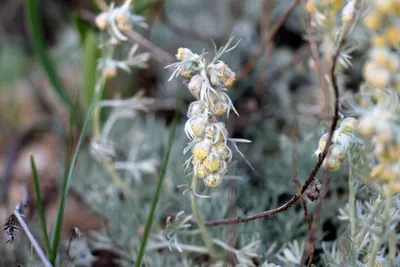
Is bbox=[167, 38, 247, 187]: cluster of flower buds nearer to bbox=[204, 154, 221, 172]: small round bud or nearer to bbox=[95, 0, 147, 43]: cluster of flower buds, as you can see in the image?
bbox=[204, 154, 221, 172]: small round bud

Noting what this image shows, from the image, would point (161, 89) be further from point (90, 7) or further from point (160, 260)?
point (160, 260)

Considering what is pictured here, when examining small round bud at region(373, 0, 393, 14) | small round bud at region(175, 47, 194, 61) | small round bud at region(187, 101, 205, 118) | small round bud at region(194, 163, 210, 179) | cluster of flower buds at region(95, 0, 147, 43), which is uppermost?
small round bud at region(373, 0, 393, 14)

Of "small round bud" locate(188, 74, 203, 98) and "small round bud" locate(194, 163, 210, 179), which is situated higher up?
"small round bud" locate(188, 74, 203, 98)

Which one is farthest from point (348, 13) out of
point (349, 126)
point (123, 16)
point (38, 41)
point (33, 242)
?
point (38, 41)

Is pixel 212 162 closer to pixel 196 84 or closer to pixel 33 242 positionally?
Answer: pixel 196 84

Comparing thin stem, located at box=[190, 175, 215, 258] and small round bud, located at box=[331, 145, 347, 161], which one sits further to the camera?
thin stem, located at box=[190, 175, 215, 258]

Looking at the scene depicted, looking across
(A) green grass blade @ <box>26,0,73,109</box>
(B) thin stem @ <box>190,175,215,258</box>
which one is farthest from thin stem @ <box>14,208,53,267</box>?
(A) green grass blade @ <box>26,0,73,109</box>

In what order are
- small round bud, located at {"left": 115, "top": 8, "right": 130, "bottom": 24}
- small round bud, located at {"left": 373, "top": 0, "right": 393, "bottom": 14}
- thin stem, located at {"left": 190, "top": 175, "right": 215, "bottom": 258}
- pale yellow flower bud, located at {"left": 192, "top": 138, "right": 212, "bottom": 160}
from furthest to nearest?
small round bud, located at {"left": 115, "top": 8, "right": 130, "bottom": 24} < thin stem, located at {"left": 190, "top": 175, "right": 215, "bottom": 258} < pale yellow flower bud, located at {"left": 192, "top": 138, "right": 212, "bottom": 160} < small round bud, located at {"left": 373, "top": 0, "right": 393, "bottom": 14}

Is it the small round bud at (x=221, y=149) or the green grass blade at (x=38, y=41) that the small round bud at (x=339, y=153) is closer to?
the small round bud at (x=221, y=149)
